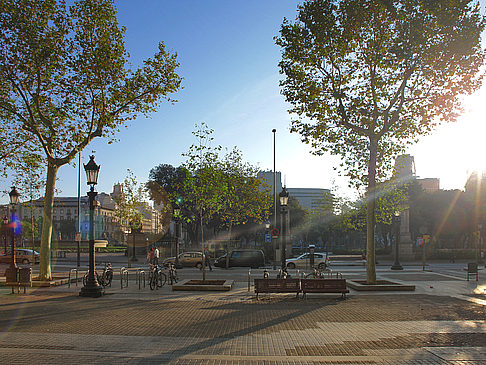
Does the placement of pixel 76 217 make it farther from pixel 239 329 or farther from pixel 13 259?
pixel 239 329

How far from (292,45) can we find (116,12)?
8226 mm

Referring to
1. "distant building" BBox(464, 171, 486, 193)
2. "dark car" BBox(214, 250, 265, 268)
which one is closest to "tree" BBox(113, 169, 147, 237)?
"dark car" BBox(214, 250, 265, 268)

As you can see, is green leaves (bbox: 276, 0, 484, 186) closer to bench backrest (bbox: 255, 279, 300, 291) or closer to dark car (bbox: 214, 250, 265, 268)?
bench backrest (bbox: 255, 279, 300, 291)

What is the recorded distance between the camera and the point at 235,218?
4231 cm

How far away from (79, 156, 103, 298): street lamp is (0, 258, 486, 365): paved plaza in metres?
0.49

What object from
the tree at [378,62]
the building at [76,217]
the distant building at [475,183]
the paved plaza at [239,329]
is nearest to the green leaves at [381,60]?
the tree at [378,62]

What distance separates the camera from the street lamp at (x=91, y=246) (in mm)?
15719

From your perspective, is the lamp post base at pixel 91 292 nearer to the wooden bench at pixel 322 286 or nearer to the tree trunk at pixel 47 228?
the tree trunk at pixel 47 228

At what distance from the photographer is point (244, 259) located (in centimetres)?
3309

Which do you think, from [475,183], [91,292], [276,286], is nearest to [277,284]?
[276,286]

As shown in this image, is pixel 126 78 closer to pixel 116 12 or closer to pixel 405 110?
pixel 116 12

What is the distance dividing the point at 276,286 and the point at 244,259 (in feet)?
58.4

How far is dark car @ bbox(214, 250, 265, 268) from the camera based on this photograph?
33031mm

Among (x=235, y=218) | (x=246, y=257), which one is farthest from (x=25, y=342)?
(x=235, y=218)
